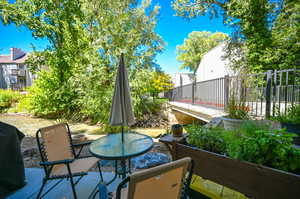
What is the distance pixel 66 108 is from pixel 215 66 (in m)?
12.2

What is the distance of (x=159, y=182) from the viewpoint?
0.90 meters

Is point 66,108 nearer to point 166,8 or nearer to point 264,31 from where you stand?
point 166,8

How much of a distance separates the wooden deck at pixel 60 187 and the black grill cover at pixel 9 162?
128mm

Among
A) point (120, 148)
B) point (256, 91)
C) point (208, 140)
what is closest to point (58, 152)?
point (120, 148)

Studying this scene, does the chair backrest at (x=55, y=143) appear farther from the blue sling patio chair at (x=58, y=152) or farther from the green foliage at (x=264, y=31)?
the green foliage at (x=264, y=31)

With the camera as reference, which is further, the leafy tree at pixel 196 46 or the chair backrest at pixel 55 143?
the leafy tree at pixel 196 46

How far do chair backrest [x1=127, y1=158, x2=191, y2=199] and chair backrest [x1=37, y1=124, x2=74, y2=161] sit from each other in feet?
5.65

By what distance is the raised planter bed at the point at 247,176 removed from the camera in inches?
41.9

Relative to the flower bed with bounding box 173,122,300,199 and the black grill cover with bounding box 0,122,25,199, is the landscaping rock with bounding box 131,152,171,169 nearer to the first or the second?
the flower bed with bounding box 173,122,300,199

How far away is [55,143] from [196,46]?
29772mm

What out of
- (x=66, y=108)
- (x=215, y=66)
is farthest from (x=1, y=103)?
(x=215, y=66)

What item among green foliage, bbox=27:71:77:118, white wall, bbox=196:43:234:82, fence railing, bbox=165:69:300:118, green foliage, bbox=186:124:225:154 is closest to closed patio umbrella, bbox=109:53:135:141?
green foliage, bbox=186:124:225:154

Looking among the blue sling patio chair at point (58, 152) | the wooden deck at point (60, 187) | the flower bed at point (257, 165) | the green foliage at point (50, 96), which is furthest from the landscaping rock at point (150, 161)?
the green foliage at point (50, 96)

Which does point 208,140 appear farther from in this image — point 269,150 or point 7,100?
point 7,100
